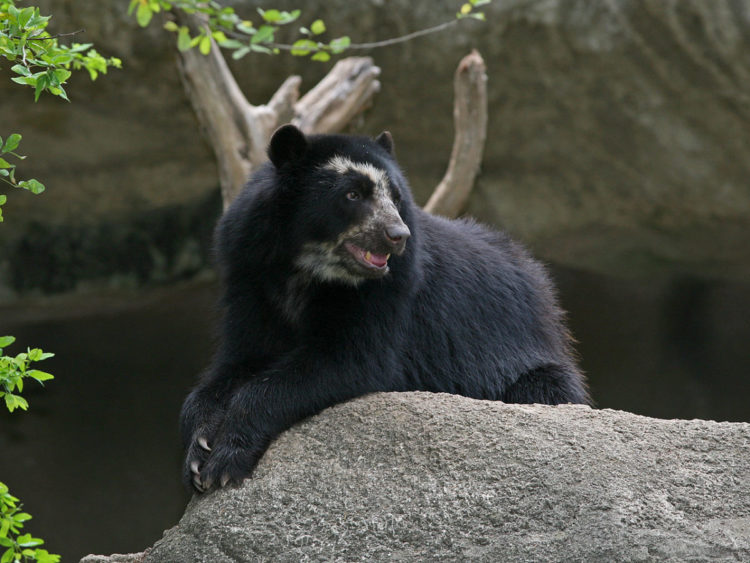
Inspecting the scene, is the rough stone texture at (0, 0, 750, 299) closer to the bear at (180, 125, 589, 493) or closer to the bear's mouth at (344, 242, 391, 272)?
Answer: the bear at (180, 125, 589, 493)

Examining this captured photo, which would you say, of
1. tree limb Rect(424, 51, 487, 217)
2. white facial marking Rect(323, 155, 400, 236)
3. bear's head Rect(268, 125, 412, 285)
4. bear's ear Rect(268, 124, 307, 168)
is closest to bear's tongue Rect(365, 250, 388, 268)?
bear's head Rect(268, 125, 412, 285)

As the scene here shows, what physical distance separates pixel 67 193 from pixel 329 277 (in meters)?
4.52

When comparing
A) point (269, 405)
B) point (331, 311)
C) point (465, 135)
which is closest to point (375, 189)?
point (331, 311)

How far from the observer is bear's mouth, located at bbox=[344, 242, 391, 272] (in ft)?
12.9

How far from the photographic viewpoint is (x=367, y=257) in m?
3.96

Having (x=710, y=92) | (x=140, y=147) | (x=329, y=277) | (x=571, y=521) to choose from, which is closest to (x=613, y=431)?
(x=571, y=521)

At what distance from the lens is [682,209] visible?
25.9 feet

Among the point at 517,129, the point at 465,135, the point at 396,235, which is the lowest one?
the point at 517,129

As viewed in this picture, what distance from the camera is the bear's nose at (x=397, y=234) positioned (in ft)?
12.7

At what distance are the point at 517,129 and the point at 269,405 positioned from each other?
4722mm

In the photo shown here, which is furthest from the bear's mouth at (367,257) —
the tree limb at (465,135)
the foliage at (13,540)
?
the tree limb at (465,135)

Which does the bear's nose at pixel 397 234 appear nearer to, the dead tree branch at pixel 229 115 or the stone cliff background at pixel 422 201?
the dead tree branch at pixel 229 115

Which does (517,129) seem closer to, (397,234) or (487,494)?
(397,234)

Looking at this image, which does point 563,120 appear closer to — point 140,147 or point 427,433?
point 140,147
